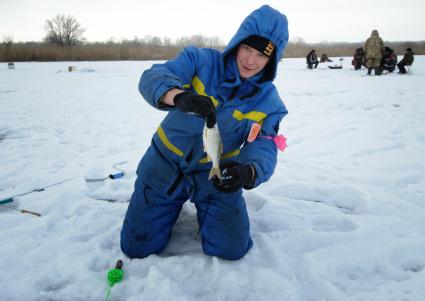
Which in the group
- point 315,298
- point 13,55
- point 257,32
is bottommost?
point 315,298

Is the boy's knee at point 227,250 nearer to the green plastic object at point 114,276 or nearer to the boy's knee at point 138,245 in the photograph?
the boy's knee at point 138,245

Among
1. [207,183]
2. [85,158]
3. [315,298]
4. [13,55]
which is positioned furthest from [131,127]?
[13,55]

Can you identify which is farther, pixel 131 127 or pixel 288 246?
pixel 131 127

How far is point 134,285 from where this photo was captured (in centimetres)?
226

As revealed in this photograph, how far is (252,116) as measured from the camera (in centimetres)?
264

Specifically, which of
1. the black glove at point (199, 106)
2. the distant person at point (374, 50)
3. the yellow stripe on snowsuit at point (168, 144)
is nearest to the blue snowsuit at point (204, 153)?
the yellow stripe on snowsuit at point (168, 144)

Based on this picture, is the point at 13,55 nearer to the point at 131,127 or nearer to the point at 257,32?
the point at 131,127

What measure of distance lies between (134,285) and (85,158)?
289 centimetres

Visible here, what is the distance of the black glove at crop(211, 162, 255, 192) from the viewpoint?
2234 millimetres

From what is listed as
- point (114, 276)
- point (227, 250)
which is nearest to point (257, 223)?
point (227, 250)

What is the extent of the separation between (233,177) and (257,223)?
106 centimetres

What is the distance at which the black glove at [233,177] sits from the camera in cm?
223

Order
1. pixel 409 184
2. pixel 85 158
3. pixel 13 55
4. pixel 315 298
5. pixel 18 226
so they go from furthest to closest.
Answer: pixel 13 55 → pixel 85 158 → pixel 409 184 → pixel 18 226 → pixel 315 298

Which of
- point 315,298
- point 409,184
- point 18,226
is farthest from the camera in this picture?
point 409,184
